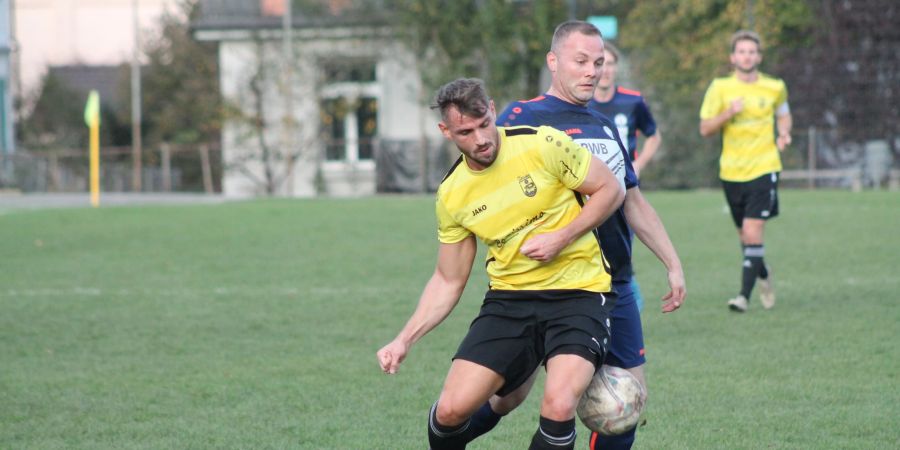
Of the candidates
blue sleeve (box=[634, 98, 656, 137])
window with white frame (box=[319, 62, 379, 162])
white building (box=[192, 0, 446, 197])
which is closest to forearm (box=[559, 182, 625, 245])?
blue sleeve (box=[634, 98, 656, 137])

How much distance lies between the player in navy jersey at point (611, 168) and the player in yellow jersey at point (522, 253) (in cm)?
30

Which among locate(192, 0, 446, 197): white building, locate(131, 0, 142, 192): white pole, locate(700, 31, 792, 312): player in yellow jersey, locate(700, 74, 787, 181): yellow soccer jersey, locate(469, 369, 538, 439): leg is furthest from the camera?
locate(131, 0, 142, 192): white pole

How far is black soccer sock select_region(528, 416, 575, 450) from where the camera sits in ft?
15.6

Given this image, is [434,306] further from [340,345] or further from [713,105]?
[713,105]

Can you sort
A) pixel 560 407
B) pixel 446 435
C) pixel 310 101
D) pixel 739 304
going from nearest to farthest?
pixel 560 407, pixel 446 435, pixel 739 304, pixel 310 101

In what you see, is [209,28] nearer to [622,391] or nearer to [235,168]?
[235,168]

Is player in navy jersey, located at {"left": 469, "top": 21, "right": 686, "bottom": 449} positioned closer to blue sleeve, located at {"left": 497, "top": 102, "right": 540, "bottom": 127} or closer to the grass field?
blue sleeve, located at {"left": 497, "top": 102, "right": 540, "bottom": 127}

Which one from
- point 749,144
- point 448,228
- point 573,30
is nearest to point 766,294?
point 749,144

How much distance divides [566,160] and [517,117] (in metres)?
0.77

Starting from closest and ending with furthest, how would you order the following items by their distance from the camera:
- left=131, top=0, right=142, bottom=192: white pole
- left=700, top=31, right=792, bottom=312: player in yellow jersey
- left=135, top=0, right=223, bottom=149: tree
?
left=700, top=31, right=792, bottom=312: player in yellow jersey < left=131, top=0, right=142, bottom=192: white pole < left=135, top=0, right=223, bottom=149: tree

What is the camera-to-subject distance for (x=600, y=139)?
18.1 ft

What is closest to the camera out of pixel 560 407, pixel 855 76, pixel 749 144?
pixel 560 407

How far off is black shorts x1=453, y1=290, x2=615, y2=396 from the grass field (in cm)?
121

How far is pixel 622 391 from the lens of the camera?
5.01 metres
